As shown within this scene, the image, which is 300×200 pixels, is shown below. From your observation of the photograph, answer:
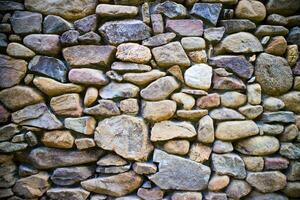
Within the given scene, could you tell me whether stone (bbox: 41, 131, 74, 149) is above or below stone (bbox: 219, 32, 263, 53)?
below

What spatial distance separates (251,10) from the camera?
129 centimetres

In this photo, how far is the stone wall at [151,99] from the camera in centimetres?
126

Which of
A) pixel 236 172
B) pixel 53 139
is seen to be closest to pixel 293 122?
pixel 236 172

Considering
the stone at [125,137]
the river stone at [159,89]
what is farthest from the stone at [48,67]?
the river stone at [159,89]

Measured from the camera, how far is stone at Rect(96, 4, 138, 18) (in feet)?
4.20

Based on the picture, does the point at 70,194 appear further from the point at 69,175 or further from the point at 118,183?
the point at 118,183

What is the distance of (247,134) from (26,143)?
1.22 m

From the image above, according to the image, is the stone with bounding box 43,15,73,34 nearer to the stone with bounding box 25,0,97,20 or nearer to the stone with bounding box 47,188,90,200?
the stone with bounding box 25,0,97,20

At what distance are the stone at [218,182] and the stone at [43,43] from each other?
3.67 ft

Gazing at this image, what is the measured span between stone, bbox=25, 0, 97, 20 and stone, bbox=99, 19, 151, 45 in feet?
0.51

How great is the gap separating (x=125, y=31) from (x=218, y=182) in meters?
0.96

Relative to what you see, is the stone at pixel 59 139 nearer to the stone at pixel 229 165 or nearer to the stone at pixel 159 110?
the stone at pixel 159 110

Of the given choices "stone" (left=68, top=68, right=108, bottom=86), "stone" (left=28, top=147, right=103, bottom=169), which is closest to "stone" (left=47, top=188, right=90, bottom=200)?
"stone" (left=28, top=147, right=103, bottom=169)

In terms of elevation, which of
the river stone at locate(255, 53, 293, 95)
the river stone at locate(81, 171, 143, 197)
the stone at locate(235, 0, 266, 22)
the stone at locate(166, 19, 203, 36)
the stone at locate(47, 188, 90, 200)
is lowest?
the stone at locate(47, 188, 90, 200)
